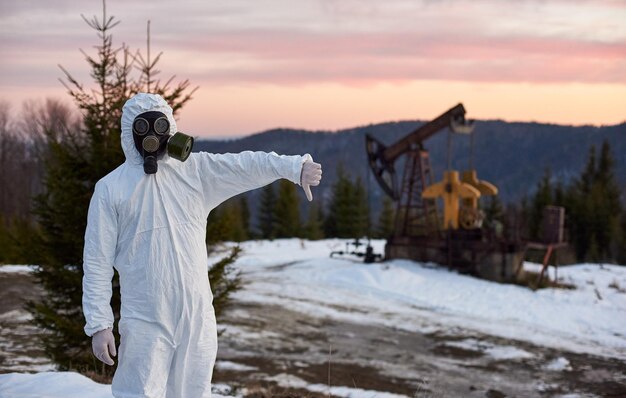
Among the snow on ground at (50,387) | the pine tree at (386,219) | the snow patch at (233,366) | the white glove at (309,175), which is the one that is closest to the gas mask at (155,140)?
the white glove at (309,175)

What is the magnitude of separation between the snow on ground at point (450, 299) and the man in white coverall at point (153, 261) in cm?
979

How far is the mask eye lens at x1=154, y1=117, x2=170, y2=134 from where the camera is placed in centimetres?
362

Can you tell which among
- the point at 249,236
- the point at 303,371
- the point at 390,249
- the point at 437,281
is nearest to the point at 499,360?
the point at 303,371

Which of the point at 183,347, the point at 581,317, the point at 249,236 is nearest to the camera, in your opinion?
the point at 183,347

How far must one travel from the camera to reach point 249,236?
150 ft

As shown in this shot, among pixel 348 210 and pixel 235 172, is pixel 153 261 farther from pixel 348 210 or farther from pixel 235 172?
pixel 348 210

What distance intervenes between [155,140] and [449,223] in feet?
56.6

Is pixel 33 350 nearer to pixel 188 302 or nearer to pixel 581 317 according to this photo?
pixel 188 302

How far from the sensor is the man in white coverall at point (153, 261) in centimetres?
348

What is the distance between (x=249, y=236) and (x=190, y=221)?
42.2m

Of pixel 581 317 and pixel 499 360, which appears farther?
pixel 581 317

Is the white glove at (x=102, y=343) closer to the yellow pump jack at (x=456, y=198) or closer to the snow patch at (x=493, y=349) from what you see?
the snow patch at (x=493, y=349)

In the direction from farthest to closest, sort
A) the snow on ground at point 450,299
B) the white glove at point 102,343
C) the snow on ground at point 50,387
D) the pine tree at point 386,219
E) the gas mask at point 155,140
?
the pine tree at point 386,219 → the snow on ground at point 450,299 → the snow on ground at point 50,387 → the gas mask at point 155,140 → the white glove at point 102,343

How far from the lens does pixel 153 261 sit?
11.6ft
